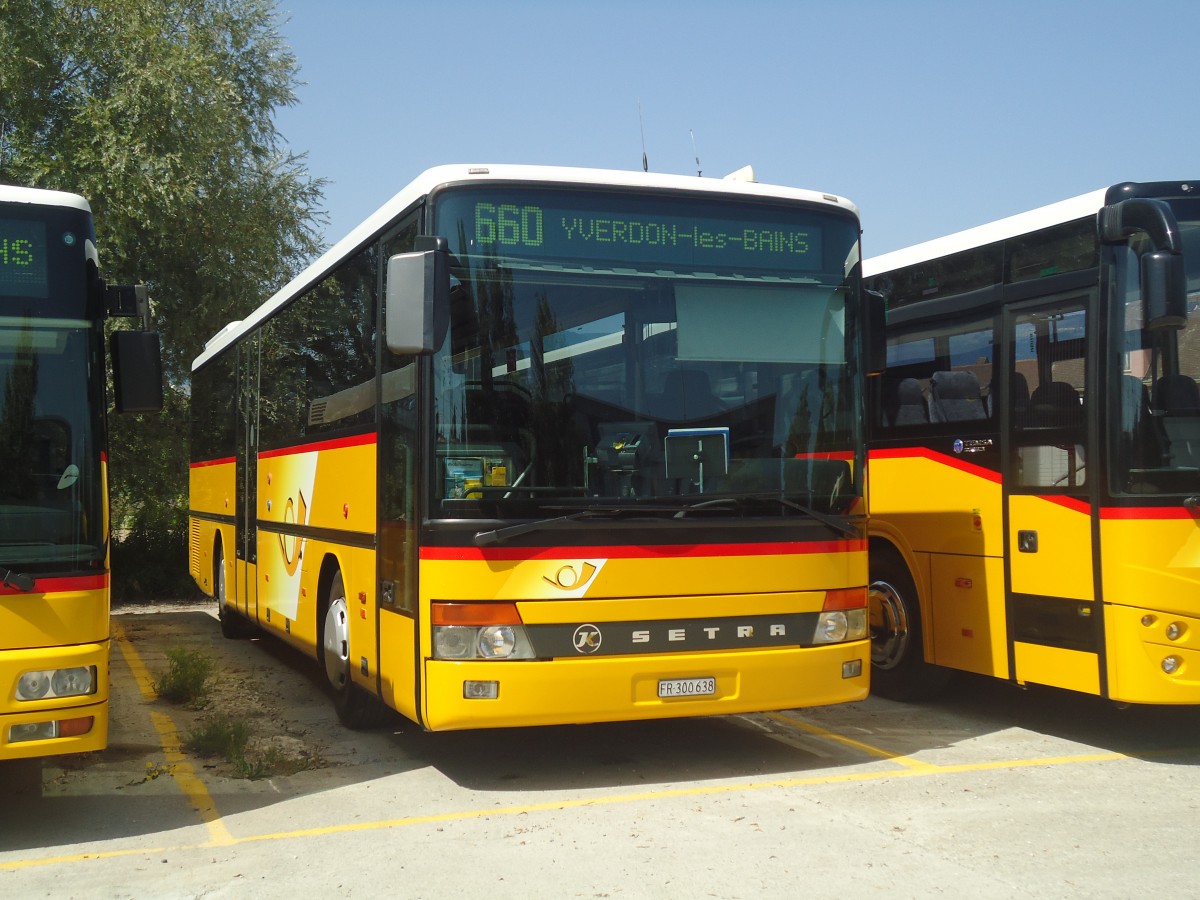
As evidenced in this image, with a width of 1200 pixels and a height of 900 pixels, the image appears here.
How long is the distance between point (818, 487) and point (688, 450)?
89 cm

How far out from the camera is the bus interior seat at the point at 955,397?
29.6ft

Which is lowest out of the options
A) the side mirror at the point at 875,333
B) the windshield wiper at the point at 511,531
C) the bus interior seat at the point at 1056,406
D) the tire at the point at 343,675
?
the tire at the point at 343,675

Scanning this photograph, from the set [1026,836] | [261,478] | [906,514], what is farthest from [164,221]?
[1026,836]

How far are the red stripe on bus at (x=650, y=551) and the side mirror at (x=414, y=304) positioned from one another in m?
1.08

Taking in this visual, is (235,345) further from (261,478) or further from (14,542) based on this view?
(14,542)

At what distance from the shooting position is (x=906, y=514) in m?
9.75

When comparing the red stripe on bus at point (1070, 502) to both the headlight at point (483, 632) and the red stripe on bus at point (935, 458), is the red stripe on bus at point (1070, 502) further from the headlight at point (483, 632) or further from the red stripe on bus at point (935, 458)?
the headlight at point (483, 632)

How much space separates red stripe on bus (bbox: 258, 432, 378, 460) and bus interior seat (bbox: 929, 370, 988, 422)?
3.98 metres

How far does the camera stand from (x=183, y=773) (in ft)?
26.1

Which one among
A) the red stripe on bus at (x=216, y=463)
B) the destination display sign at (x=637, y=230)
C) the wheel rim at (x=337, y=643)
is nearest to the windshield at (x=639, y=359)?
the destination display sign at (x=637, y=230)

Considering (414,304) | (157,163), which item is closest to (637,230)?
(414,304)

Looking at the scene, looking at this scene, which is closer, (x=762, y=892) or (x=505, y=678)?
(x=762, y=892)

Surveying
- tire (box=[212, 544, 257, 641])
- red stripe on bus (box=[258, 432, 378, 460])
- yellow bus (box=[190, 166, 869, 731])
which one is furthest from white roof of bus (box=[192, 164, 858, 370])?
tire (box=[212, 544, 257, 641])

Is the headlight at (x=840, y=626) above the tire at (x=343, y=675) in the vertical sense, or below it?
above
